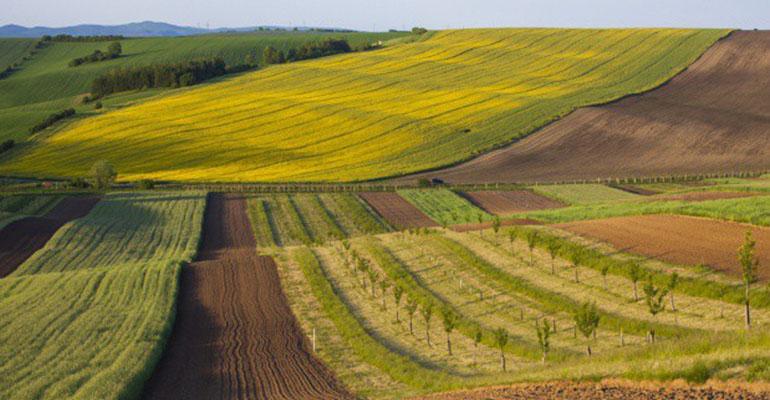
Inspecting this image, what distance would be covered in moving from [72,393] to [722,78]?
11292 cm

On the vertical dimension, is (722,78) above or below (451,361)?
above

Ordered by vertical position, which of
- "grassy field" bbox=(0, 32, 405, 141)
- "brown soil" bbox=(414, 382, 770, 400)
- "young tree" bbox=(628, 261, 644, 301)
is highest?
"grassy field" bbox=(0, 32, 405, 141)

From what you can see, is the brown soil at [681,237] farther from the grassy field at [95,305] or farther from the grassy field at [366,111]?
the grassy field at [366,111]

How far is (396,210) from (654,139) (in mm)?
39866

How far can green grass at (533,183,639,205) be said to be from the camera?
72688mm

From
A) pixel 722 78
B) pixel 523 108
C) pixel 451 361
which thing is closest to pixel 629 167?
pixel 523 108

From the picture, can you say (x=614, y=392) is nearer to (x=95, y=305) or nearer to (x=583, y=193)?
(x=95, y=305)

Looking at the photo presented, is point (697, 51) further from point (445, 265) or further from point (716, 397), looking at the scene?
point (716, 397)

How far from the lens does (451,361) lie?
3153 centimetres

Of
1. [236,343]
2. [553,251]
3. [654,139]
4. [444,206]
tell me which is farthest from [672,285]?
[654,139]

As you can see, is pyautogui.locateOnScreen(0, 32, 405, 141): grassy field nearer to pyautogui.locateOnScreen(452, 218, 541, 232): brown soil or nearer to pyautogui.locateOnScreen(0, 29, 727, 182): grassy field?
pyautogui.locateOnScreen(0, 29, 727, 182): grassy field

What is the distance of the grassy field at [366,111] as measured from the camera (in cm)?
9856

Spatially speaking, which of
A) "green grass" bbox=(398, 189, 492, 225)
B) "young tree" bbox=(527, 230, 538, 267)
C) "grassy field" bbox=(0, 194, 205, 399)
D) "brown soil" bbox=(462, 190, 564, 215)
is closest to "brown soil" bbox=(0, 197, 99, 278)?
"grassy field" bbox=(0, 194, 205, 399)

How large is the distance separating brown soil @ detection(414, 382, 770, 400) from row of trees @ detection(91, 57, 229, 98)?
451 feet
